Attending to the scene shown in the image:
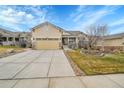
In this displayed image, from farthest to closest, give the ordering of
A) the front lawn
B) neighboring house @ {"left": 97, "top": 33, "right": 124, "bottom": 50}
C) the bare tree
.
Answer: the bare tree < neighboring house @ {"left": 97, "top": 33, "right": 124, "bottom": 50} < the front lawn

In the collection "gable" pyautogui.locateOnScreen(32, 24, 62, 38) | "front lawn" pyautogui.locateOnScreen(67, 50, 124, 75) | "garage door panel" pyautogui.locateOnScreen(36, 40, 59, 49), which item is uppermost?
"gable" pyautogui.locateOnScreen(32, 24, 62, 38)

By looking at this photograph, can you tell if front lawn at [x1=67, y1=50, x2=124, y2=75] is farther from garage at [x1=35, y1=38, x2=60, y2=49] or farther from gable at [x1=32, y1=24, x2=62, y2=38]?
gable at [x1=32, y1=24, x2=62, y2=38]

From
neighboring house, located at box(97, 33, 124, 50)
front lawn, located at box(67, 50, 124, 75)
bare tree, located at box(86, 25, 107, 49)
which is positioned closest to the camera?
front lawn, located at box(67, 50, 124, 75)

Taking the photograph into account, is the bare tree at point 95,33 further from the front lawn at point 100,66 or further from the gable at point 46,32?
A: the front lawn at point 100,66

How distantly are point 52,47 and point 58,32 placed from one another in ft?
9.20

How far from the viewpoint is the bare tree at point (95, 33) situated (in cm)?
2773

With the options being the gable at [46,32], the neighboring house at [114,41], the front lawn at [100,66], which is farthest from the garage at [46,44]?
the front lawn at [100,66]

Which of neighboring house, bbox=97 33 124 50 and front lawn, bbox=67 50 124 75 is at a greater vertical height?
neighboring house, bbox=97 33 124 50

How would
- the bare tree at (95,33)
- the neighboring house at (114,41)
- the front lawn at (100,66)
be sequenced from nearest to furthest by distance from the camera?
the front lawn at (100,66)
the neighboring house at (114,41)
the bare tree at (95,33)

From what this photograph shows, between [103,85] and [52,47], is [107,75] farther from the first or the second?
[52,47]

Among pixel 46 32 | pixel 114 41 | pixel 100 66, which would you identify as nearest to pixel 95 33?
pixel 114 41

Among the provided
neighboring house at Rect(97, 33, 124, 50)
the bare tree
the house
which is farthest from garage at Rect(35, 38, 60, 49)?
neighboring house at Rect(97, 33, 124, 50)

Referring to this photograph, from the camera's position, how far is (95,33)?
2928 centimetres

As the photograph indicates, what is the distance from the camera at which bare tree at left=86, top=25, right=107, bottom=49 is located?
2773 centimetres
